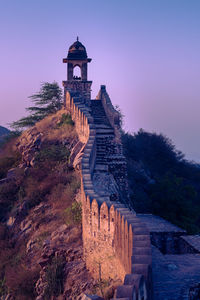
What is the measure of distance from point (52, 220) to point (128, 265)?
6231 mm

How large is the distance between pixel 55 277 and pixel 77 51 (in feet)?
50.9

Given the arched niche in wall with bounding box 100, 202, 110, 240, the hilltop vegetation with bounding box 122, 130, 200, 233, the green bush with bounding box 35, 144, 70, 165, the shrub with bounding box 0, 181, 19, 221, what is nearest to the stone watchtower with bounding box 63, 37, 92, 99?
the green bush with bounding box 35, 144, 70, 165

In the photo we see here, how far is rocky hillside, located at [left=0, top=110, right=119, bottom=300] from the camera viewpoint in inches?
392

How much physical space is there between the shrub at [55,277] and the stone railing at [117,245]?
0.84 metres

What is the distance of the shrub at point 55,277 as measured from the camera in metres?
9.66

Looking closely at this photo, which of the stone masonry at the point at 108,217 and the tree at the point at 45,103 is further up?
the tree at the point at 45,103

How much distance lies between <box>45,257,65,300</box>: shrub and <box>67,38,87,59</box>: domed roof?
14439mm

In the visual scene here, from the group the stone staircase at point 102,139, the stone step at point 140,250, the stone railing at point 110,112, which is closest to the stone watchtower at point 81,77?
the stone railing at point 110,112

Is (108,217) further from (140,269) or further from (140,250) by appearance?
(140,269)

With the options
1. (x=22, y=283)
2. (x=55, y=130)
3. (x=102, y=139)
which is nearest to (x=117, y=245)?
(x=22, y=283)

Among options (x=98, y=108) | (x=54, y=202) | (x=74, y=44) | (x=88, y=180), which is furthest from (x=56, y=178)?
(x=74, y=44)

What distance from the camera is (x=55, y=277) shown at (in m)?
9.95

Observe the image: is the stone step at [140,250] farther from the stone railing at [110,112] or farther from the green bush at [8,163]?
the green bush at [8,163]

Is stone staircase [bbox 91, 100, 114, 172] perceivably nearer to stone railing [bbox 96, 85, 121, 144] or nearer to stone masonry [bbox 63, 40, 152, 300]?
stone masonry [bbox 63, 40, 152, 300]
